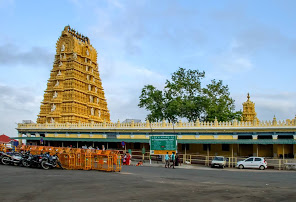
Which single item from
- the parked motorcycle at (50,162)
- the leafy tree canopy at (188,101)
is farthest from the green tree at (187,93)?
the parked motorcycle at (50,162)

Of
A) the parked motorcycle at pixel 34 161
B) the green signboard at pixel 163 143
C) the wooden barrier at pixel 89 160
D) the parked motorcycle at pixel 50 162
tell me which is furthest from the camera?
the green signboard at pixel 163 143

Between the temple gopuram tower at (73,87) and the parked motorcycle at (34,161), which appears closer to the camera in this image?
the parked motorcycle at (34,161)

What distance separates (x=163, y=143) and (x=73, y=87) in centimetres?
2503

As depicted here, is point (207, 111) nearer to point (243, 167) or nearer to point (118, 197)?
point (243, 167)

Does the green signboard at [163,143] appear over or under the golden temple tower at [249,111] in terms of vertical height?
under

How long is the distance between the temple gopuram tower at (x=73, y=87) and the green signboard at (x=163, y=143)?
832 inches

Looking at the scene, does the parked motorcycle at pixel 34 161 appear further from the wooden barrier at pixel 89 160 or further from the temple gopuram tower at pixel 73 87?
the temple gopuram tower at pixel 73 87

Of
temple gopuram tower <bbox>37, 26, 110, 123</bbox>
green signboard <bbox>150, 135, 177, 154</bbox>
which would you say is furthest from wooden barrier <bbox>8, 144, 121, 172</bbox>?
temple gopuram tower <bbox>37, 26, 110, 123</bbox>

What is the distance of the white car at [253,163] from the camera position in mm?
30900

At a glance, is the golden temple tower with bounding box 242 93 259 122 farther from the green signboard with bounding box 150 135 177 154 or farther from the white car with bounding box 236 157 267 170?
the green signboard with bounding box 150 135 177 154

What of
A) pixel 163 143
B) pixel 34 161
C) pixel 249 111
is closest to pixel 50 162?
pixel 34 161

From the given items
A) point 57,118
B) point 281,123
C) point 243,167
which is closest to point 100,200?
point 243,167

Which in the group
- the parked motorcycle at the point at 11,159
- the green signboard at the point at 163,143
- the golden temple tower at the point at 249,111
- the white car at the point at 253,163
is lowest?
the white car at the point at 253,163

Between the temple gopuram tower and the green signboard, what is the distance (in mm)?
21138
